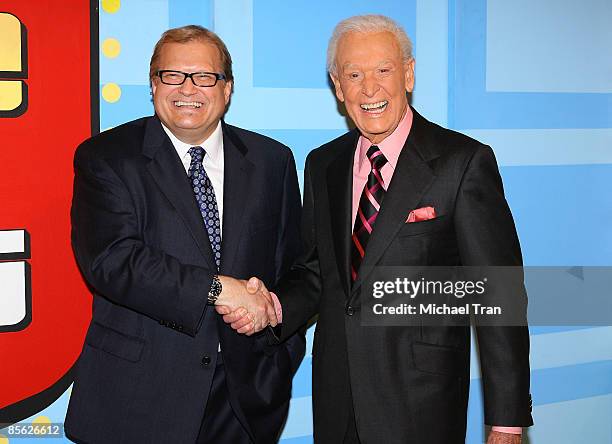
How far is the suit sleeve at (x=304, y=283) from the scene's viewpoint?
104 inches

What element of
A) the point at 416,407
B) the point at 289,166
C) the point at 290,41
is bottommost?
the point at 416,407

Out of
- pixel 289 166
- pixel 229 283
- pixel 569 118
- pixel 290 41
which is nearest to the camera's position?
pixel 229 283

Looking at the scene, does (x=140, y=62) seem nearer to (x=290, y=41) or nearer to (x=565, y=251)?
(x=290, y=41)

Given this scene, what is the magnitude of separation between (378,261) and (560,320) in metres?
1.76

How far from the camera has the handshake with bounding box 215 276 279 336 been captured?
8.04 ft

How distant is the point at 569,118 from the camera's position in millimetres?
3664

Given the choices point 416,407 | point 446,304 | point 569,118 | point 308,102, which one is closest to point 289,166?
point 308,102

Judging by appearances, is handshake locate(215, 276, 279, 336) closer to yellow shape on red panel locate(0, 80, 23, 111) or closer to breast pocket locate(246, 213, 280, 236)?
breast pocket locate(246, 213, 280, 236)

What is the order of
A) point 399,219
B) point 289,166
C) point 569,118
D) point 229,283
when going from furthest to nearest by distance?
point 569,118
point 289,166
point 229,283
point 399,219

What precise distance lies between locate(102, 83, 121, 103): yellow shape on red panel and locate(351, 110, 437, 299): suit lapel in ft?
3.84

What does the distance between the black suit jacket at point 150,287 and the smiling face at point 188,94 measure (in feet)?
0.29

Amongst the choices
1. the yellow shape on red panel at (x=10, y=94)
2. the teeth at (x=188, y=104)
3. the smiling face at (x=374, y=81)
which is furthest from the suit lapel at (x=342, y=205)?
the yellow shape on red panel at (x=10, y=94)

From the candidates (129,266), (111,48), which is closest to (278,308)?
(129,266)

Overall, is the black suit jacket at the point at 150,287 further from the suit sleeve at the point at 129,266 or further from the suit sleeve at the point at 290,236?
the suit sleeve at the point at 290,236
